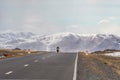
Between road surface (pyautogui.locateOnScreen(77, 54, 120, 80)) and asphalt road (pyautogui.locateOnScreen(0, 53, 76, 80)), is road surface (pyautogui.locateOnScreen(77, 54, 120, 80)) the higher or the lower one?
the lower one

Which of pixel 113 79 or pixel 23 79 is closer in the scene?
pixel 23 79

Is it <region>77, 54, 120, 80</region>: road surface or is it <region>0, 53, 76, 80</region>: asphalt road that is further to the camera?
<region>77, 54, 120, 80</region>: road surface

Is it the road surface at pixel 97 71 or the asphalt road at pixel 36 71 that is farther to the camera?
the road surface at pixel 97 71

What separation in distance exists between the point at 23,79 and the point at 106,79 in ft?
16.9

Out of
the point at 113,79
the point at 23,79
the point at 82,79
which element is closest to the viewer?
the point at 23,79

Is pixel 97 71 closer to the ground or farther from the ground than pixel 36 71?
closer to the ground

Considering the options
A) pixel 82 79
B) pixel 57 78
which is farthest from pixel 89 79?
pixel 57 78

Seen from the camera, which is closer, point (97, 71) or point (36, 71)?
point (36, 71)

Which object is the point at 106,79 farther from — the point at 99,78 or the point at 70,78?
the point at 70,78

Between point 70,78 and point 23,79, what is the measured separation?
108 inches

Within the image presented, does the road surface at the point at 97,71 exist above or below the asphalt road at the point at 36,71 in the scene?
below

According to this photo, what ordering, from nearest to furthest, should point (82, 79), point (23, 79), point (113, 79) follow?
point (23, 79) → point (82, 79) → point (113, 79)

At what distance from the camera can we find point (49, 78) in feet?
72.2

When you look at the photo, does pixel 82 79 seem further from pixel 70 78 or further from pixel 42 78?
pixel 42 78
